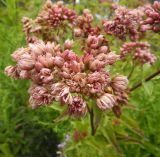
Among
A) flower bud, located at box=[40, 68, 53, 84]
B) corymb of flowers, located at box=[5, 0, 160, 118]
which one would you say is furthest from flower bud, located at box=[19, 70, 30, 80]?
flower bud, located at box=[40, 68, 53, 84]

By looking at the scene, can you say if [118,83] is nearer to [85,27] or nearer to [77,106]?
[77,106]

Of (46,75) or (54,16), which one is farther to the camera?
(54,16)

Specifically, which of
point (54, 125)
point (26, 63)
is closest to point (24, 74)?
point (26, 63)

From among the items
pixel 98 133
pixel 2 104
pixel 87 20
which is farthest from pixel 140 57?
pixel 2 104

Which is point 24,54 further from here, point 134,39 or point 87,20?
point 134,39

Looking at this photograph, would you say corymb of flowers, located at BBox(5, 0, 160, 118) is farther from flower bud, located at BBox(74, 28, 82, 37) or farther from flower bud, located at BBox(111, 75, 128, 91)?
flower bud, located at BBox(74, 28, 82, 37)

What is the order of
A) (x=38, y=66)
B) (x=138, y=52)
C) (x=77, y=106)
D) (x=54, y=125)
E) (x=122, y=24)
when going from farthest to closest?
(x=54, y=125) → (x=138, y=52) → (x=122, y=24) → (x=38, y=66) → (x=77, y=106)
